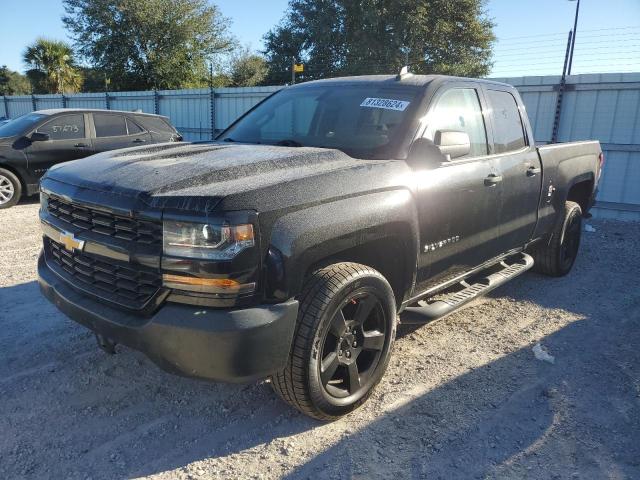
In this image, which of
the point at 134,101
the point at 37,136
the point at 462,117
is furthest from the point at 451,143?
the point at 134,101

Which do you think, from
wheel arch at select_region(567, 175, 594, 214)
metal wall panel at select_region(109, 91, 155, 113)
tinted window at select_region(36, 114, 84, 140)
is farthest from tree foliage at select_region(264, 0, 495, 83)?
wheel arch at select_region(567, 175, 594, 214)

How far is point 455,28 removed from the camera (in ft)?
100

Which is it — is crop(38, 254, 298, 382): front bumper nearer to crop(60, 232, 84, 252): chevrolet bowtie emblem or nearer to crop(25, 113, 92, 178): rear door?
crop(60, 232, 84, 252): chevrolet bowtie emblem

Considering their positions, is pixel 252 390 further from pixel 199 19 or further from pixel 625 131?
pixel 199 19

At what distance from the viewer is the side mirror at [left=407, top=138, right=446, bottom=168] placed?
3.11 meters

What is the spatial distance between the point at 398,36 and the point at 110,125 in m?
24.4

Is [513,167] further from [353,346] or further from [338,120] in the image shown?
[353,346]

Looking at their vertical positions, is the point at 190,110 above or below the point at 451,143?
below

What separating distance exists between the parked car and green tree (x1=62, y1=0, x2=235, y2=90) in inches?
992

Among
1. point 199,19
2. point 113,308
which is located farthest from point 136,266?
point 199,19

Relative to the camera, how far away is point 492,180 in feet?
12.1

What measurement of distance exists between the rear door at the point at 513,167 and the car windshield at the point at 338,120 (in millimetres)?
1027

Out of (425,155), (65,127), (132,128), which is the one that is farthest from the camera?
(132,128)

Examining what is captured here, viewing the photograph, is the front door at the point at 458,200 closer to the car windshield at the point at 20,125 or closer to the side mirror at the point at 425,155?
the side mirror at the point at 425,155
